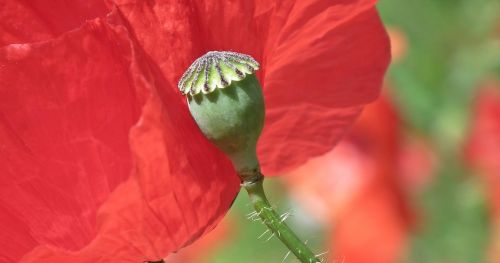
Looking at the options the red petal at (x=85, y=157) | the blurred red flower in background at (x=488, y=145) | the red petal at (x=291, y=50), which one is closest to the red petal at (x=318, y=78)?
the red petal at (x=291, y=50)

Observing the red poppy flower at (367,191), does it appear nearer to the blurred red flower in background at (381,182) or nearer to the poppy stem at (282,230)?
the blurred red flower in background at (381,182)

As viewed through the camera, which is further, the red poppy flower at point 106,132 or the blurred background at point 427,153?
the blurred background at point 427,153

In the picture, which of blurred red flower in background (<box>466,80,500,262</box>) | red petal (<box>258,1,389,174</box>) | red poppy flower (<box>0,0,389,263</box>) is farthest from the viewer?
blurred red flower in background (<box>466,80,500,262</box>)

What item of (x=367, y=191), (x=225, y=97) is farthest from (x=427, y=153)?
(x=225, y=97)

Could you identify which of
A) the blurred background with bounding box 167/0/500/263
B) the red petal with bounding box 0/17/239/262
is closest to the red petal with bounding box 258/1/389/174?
the red petal with bounding box 0/17/239/262

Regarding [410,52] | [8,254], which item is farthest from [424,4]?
[8,254]

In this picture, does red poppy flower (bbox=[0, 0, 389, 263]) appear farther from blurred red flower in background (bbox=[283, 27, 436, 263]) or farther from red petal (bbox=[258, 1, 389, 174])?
blurred red flower in background (bbox=[283, 27, 436, 263])

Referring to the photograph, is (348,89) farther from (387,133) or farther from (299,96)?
(387,133)
